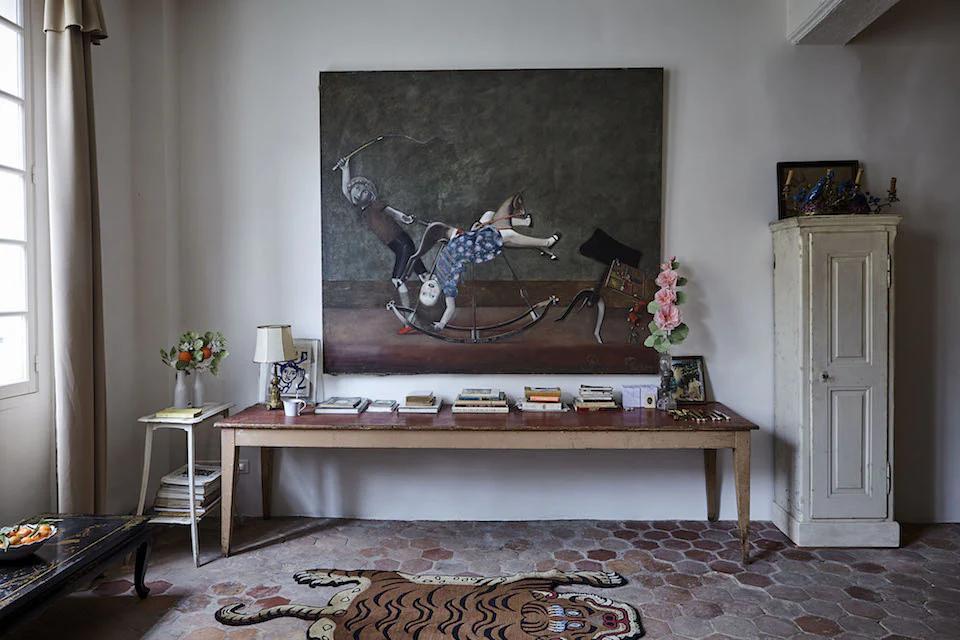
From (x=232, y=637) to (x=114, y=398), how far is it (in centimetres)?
176

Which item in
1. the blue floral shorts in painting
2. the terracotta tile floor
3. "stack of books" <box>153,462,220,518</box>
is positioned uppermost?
the blue floral shorts in painting

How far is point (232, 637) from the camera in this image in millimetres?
2666

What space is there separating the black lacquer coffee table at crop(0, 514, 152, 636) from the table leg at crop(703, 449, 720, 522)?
3096mm

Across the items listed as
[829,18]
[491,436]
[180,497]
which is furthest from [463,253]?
[829,18]

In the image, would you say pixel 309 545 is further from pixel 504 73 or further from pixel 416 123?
pixel 504 73

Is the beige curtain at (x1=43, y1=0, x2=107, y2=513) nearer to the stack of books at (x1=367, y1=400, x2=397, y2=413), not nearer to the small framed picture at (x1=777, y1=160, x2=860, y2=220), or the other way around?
the stack of books at (x1=367, y1=400, x2=397, y2=413)

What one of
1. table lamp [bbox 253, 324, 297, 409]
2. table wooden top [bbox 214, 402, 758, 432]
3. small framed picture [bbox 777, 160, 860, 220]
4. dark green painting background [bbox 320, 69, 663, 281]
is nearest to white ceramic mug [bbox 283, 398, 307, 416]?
table wooden top [bbox 214, 402, 758, 432]

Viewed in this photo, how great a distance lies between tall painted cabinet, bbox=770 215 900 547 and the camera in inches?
140

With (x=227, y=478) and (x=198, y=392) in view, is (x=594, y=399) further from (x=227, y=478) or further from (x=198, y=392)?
(x=198, y=392)

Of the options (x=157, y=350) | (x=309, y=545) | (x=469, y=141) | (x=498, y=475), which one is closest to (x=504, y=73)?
(x=469, y=141)

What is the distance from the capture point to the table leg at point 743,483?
3.35m

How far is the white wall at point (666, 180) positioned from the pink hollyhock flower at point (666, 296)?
0.31 m

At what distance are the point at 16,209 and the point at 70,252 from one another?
0.34 meters

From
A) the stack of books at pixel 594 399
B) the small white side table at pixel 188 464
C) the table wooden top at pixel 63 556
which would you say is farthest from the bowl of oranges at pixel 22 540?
the stack of books at pixel 594 399
